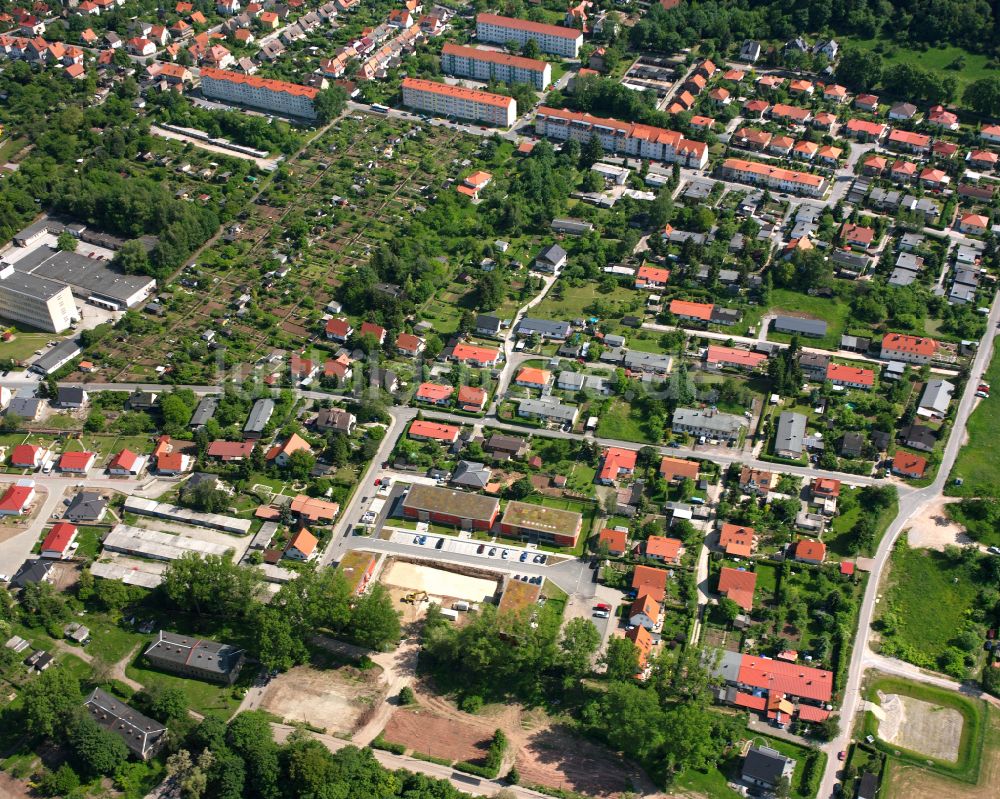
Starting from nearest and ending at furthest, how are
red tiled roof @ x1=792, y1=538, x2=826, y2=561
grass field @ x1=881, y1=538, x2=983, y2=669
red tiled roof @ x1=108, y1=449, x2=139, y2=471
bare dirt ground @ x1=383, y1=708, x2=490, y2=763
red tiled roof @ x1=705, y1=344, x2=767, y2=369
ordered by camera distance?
bare dirt ground @ x1=383, y1=708, x2=490, y2=763
grass field @ x1=881, y1=538, x2=983, y2=669
red tiled roof @ x1=792, y1=538, x2=826, y2=561
red tiled roof @ x1=108, y1=449, x2=139, y2=471
red tiled roof @ x1=705, y1=344, x2=767, y2=369

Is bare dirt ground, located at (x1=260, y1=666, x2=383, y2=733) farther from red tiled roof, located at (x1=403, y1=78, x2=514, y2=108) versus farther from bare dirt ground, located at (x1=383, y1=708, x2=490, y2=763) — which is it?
red tiled roof, located at (x1=403, y1=78, x2=514, y2=108)

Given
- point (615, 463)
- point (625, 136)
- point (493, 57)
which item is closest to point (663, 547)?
point (615, 463)

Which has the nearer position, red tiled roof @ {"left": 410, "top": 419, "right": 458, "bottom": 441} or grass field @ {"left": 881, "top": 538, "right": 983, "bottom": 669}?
grass field @ {"left": 881, "top": 538, "right": 983, "bottom": 669}

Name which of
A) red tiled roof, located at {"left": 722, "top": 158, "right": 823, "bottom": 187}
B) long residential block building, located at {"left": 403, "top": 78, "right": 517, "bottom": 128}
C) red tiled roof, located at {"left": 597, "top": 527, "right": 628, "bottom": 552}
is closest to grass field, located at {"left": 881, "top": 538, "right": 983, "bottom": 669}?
red tiled roof, located at {"left": 597, "top": 527, "right": 628, "bottom": 552}

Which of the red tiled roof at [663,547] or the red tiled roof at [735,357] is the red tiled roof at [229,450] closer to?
the red tiled roof at [663,547]

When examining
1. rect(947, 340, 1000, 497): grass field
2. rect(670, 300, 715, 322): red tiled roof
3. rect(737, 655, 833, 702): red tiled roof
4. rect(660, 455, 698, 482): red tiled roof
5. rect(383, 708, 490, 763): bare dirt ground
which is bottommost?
rect(383, 708, 490, 763): bare dirt ground

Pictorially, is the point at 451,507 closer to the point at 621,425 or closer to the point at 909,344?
the point at 621,425

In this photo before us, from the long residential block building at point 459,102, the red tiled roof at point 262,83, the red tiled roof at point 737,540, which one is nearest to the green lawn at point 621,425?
the red tiled roof at point 737,540
